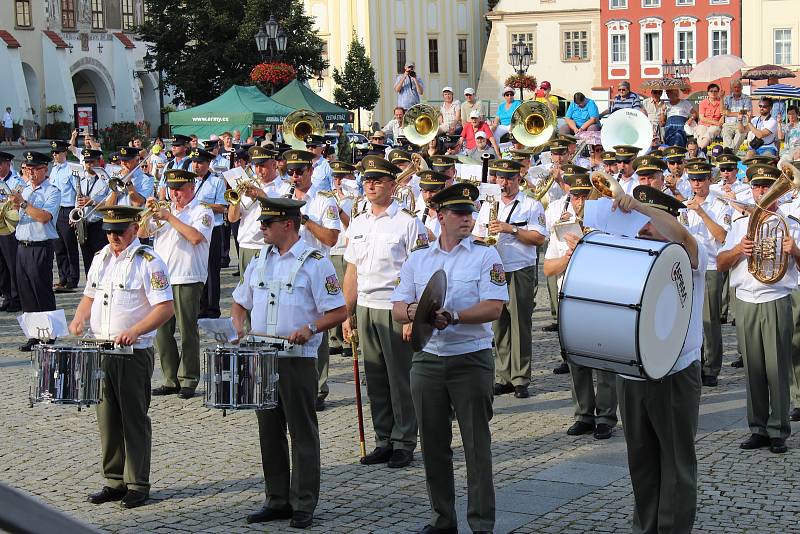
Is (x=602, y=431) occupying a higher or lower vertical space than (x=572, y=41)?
lower

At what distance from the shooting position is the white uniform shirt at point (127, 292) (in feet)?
27.4

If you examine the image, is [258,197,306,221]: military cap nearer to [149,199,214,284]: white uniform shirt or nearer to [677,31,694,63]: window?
[149,199,214,284]: white uniform shirt

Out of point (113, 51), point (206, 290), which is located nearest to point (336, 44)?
point (113, 51)

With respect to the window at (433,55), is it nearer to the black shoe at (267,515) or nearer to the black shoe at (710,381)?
the black shoe at (710,381)

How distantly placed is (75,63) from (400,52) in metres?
18.4

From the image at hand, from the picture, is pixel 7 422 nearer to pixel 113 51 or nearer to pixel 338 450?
pixel 338 450

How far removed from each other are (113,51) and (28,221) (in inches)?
2224

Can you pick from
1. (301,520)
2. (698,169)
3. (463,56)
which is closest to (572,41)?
(463,56)

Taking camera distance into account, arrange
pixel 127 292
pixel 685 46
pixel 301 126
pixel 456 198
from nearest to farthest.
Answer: pixel 456 198 → pixel 127 292 → pixel 301 126 → pixel 685 46

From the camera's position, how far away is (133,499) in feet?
26.7

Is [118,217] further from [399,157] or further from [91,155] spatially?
[91,155]

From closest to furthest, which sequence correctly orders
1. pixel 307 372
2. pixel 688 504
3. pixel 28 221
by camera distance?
pixel 688 504 < pixel 307 372 < pixel 28 221

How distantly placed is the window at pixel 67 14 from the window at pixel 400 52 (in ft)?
59.1

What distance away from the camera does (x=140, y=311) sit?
331 inches
